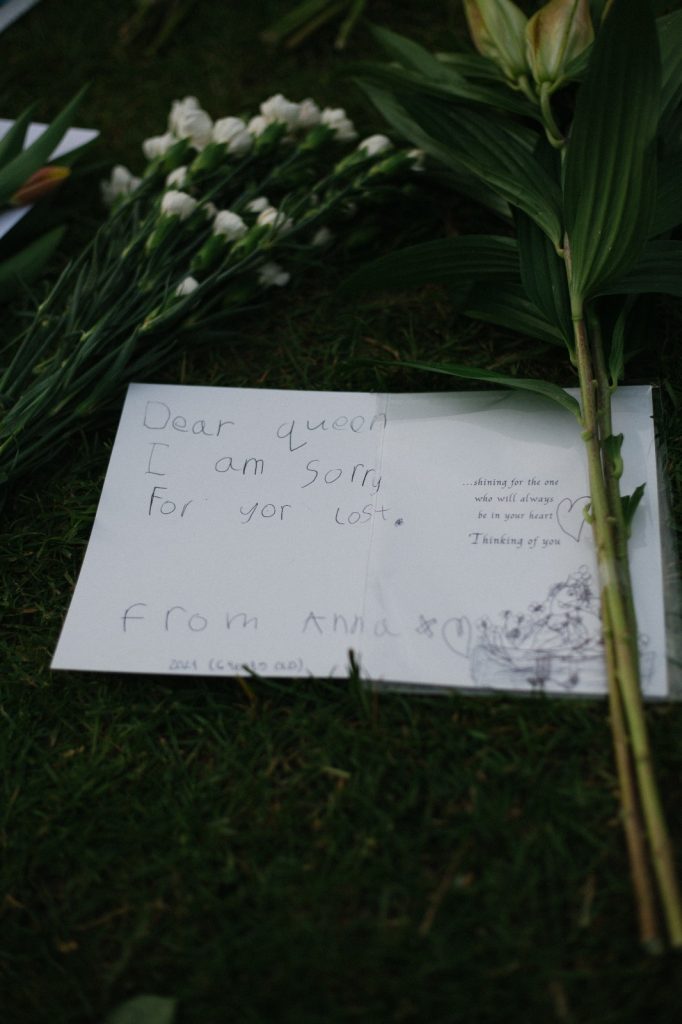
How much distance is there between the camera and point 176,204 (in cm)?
88

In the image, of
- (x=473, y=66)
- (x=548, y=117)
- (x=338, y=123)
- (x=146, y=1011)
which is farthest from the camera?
(x=338, y=123)

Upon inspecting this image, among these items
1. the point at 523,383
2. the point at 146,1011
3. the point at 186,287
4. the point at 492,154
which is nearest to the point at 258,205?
the point at 186,287

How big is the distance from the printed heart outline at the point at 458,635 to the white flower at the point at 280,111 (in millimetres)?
591

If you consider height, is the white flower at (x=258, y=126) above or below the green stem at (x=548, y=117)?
above

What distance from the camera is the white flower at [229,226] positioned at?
87 centimetres

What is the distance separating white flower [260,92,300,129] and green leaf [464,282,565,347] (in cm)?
31

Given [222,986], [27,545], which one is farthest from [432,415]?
[222,986]

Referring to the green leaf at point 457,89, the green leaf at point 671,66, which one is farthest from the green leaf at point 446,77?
the green leaf at point 671,66

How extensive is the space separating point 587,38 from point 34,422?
0.60 meters

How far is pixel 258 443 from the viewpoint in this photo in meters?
0.82

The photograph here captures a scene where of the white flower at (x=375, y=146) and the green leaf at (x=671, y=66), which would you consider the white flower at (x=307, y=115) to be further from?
the green leaf at (x=671, y=66)

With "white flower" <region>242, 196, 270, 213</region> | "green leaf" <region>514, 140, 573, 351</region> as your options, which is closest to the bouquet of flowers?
"white flower" <region>242, 196, 270, 213</region>

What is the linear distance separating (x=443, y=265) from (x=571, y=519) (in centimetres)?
26

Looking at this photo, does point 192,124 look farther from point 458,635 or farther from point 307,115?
point 458,635
